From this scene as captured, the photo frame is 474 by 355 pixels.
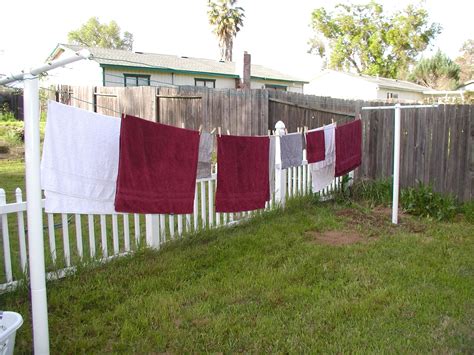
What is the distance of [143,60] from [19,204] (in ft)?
60.2

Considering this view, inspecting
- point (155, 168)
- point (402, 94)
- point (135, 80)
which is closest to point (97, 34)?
point (402, 94)

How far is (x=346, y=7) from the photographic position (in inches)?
1578

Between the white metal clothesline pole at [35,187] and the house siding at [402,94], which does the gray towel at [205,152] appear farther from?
the house siding at [402,94]

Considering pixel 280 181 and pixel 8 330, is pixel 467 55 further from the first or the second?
pixel 8 330

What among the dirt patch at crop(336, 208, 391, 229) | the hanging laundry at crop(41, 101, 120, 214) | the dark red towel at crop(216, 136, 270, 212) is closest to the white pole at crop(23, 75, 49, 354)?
the hanging laundry at crop(41, 101, 120, 214)

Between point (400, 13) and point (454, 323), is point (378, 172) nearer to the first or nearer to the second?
point (454, 323)

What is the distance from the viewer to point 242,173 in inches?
212

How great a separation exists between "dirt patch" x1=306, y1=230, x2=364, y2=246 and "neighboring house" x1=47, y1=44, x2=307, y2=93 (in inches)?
478

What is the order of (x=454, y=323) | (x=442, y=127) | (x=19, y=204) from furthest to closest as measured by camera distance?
1. (x=442, y=127)
2. (x=19, y=204)
3. (x=454, y=323)

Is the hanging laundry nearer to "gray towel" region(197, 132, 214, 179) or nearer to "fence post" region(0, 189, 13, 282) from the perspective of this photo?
"fence post" region(0, 189, 13, 282)

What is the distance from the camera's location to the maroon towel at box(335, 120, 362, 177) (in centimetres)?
732

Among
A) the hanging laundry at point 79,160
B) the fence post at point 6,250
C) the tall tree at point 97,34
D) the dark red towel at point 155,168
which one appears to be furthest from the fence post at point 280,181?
the tall tree at point 97,34

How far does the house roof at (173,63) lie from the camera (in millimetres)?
19969

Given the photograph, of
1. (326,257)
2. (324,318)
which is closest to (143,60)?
(326,257)
